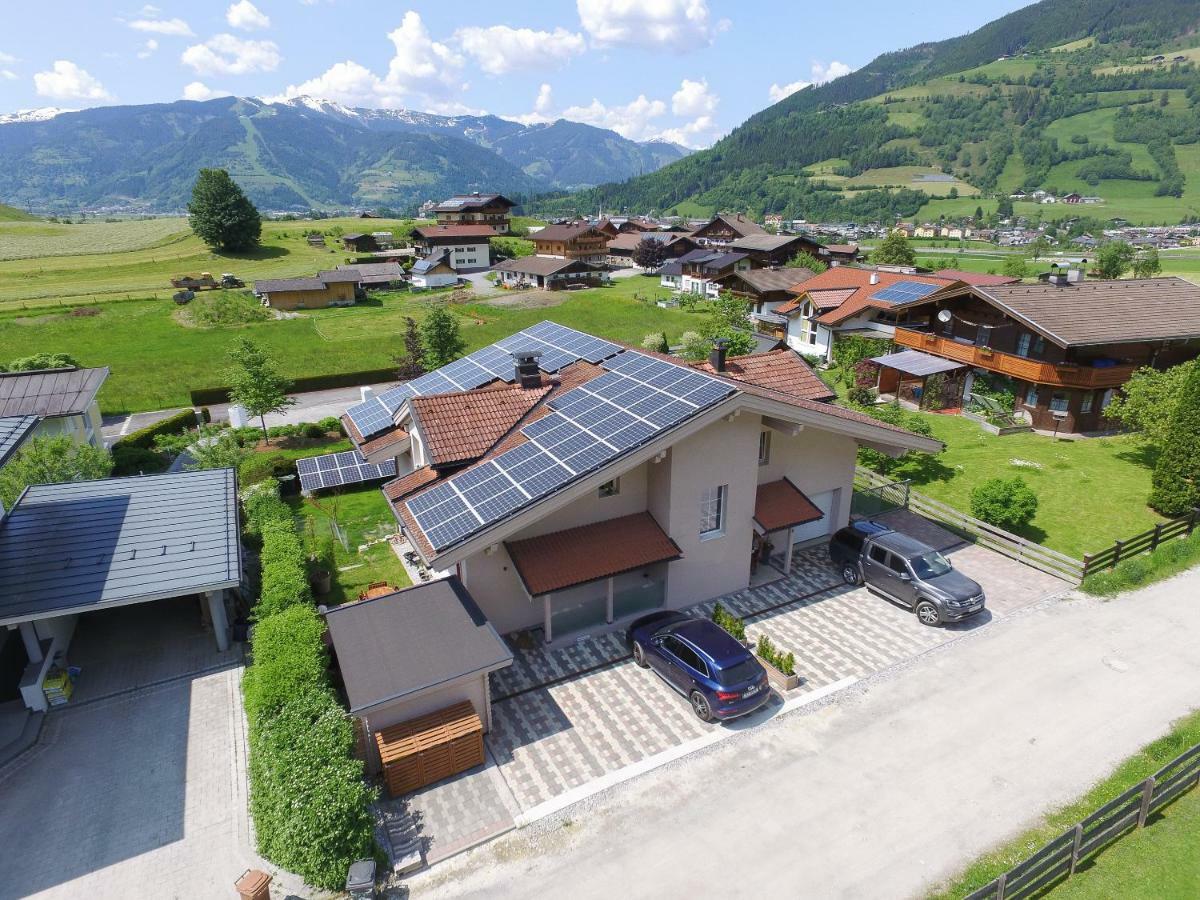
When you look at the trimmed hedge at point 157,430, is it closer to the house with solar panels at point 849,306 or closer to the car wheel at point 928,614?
the car wheel at point 928,614

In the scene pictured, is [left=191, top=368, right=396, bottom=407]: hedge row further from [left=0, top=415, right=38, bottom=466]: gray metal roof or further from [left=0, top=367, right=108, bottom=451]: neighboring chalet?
[left=0, top=415, right=38, bottom=466]: gray metal roof

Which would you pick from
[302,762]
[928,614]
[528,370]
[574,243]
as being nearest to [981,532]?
[928,614]

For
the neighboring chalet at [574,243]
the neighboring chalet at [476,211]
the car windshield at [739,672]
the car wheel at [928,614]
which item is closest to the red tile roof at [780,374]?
the car wheel at [928,614]

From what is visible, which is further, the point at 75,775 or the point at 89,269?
the point at 89,269

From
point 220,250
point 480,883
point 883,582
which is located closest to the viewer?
point 480,883

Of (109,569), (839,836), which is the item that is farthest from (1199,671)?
(109,569)

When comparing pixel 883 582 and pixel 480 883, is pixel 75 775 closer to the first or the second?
pixel 480 883
